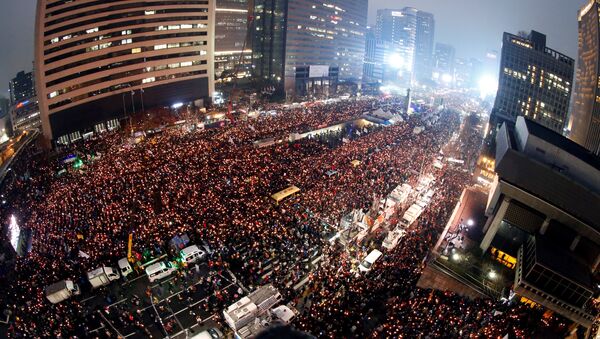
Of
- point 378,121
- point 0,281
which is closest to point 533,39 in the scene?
point 378,121

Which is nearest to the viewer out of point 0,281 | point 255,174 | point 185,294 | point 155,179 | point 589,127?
point 0,281

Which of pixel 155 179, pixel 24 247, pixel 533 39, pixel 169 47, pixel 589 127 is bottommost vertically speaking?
pixel 24 247

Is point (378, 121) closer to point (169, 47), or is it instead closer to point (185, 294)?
point (169, 47)

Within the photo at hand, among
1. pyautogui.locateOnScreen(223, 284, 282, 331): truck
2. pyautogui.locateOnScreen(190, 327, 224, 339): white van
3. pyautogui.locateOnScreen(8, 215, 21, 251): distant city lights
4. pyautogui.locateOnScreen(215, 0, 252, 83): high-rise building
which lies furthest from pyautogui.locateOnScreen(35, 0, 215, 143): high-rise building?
pyautogui.locateOnScreen(223, 284, 282, 331): truck

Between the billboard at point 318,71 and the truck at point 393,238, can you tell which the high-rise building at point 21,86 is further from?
the truck at point 393,238

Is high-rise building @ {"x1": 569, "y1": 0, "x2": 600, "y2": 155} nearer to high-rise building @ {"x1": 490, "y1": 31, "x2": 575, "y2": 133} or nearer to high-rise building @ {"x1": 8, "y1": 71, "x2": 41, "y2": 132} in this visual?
high-rise building @ {"x1": 490, "y1": 31, "x2": 575, "y2": 133}

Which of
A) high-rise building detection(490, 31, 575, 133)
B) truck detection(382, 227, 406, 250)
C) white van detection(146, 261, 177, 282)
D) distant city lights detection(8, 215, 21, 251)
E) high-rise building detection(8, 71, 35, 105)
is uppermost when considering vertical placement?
high-rise building detection(490, 31, 575, 133)
